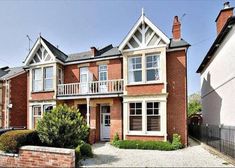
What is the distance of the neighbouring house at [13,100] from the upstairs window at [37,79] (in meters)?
4.93

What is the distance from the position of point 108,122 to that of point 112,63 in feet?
16.6

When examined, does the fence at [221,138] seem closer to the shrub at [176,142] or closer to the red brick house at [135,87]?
the red brick house at [135,87]

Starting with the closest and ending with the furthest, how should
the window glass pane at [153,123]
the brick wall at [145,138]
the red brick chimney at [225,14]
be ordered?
1. the brick wall at [145,138]
2. the window glass pane at [153,123]
3. the red brick chimney at [225,14]

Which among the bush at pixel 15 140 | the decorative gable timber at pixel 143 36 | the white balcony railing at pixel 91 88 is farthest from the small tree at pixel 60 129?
the decorative gable timber at pixel 143 36

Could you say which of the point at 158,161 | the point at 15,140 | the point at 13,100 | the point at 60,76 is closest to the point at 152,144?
the point at 158,161

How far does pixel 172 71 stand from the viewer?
14672 millimetres

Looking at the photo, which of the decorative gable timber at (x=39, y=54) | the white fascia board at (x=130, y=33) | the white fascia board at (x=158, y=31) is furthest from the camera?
the decorative gable timber at (x=39, y=54)

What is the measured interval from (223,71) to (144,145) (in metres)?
7.62

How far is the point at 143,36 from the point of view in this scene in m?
14.8

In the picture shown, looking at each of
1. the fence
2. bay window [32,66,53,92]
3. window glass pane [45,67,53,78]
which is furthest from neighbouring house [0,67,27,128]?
the fence

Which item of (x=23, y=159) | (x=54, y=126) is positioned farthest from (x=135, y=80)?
(x=23, y=159)

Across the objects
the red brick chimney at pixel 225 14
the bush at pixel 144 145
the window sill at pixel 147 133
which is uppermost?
the red brick chimney at pixel 225 14

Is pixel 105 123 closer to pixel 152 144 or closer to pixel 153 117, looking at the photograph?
pixel 153 117

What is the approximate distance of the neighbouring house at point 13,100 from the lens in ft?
70.8
